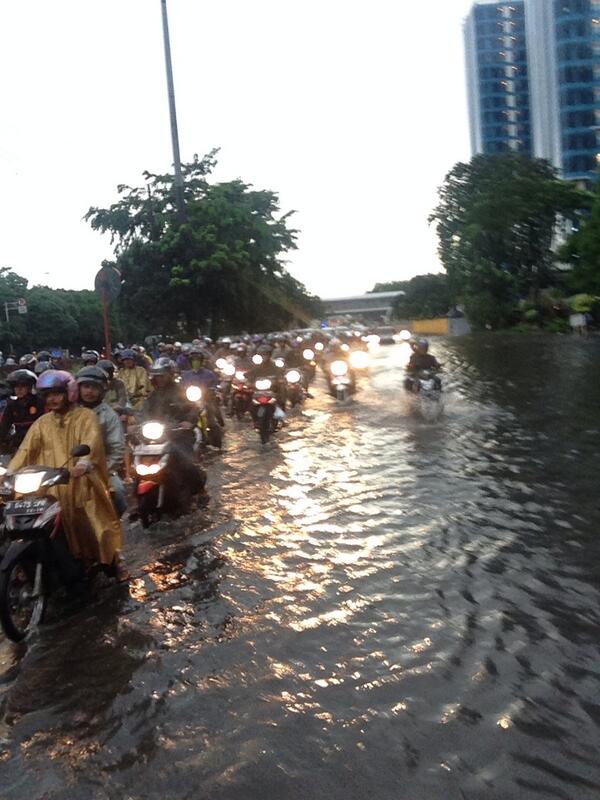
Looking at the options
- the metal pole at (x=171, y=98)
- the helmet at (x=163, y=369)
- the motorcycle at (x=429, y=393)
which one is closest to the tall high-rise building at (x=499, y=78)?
the metal pole at (x=171, y=98)

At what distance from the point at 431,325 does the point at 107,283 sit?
77.8 meters

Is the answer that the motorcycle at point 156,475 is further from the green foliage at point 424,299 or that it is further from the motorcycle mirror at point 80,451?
the green foliage at point 424,299

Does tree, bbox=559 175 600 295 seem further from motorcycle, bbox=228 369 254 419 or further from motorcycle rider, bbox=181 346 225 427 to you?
motorcycle rider, bbox=181 346 225 427

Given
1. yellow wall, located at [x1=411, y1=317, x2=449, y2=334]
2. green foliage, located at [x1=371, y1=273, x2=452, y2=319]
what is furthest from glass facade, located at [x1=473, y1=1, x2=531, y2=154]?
yellow wall, located at [x1=411, y1=317, x2=449, y2=334]

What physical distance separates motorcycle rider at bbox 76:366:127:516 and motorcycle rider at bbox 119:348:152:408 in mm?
6588

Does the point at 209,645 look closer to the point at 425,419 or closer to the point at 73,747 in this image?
the point at 73,747

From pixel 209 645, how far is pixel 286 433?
9.98 m

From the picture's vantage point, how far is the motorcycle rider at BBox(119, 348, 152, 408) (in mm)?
13242

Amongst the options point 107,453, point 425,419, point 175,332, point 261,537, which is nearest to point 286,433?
point 425,419

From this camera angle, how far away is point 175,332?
34.8 metres

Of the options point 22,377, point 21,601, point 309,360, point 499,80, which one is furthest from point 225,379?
point 499,80

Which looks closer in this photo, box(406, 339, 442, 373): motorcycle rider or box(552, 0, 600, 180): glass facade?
box(406, 339, 442, 373): motorcycle rider

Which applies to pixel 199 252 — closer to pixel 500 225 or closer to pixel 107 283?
pixel 107 283

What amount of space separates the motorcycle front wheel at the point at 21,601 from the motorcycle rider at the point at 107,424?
3.33ft
